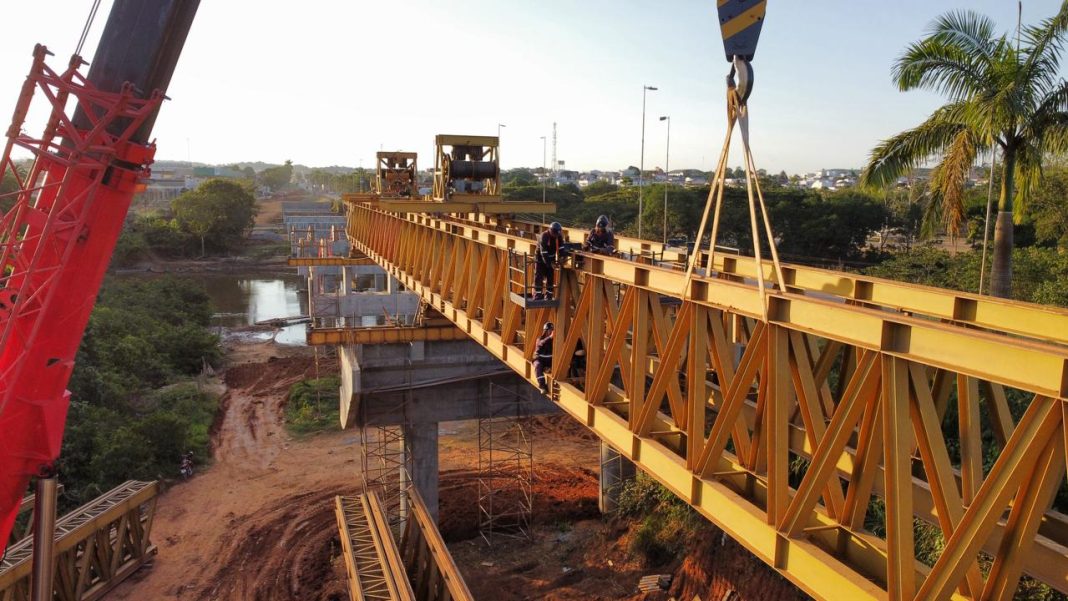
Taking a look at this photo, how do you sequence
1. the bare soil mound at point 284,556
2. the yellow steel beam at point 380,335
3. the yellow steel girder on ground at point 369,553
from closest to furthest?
the yellow steel girder on ground at point 369,553
the bare soil mound at point 284,556
the yellow steel beam at point 380,335

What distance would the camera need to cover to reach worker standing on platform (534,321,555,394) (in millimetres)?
10086

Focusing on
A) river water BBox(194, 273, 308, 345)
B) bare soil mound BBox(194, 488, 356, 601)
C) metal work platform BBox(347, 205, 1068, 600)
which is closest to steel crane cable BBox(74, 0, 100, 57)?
metal work platform BBox(347, 205, 1068, 600)

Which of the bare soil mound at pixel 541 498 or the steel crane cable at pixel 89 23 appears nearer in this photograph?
the steel crane cable at pixel 89 23

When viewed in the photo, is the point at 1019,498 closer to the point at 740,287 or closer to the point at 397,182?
the point at 740,287

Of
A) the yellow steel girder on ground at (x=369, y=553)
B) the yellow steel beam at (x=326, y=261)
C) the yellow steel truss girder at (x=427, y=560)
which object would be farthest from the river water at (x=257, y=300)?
the yellow steel truss girder at (x=427, y=560)

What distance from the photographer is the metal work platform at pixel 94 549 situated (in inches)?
575

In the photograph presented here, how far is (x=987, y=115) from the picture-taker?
12242 millimetres

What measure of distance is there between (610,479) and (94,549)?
46.9 feet

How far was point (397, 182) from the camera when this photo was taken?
35250 mm

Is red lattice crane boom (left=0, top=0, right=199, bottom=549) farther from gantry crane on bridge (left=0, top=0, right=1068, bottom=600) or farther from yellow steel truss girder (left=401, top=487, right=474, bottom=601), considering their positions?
yellow steel truss girder (left=401, top=487, right=474, bottom=601)

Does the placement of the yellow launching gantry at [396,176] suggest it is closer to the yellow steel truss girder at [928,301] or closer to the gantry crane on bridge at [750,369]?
the gantry crane on bridge at [750,369]

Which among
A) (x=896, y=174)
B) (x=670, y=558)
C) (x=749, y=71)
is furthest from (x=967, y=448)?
(x=670, y=558)

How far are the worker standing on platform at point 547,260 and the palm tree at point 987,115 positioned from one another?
7.57 meters

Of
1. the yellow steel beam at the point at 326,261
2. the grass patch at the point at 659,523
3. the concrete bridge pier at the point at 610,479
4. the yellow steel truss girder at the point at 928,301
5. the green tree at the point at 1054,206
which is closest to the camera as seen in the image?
the yellow steel truss girder at the point at 928,301
